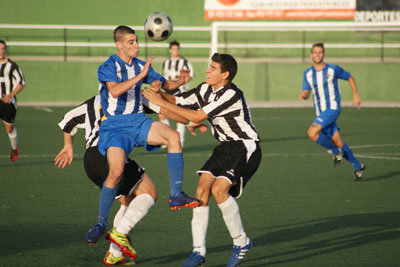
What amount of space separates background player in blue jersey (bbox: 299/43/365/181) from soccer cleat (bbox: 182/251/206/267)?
18.5 feet

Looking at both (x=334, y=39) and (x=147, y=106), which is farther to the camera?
(x=334, y=39)

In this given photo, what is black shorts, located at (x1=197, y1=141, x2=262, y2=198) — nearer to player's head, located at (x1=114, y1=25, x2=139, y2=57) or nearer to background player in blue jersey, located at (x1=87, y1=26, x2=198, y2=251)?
background player in blue jersey, located at (x1=87, y1=26, x2=198, y2=251)

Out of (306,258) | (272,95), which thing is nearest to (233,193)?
(306,258)

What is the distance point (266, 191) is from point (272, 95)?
604 inches

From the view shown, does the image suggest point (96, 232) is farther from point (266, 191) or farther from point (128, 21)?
point (128, 21)

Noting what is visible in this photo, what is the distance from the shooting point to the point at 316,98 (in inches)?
472

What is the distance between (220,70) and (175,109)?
54 centimetres

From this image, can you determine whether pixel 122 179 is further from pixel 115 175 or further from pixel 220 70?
pixel 220 70

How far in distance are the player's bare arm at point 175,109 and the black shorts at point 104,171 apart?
71 cm

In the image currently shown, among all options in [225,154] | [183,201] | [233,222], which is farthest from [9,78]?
[233,222]

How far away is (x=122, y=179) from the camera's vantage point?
6441 mm

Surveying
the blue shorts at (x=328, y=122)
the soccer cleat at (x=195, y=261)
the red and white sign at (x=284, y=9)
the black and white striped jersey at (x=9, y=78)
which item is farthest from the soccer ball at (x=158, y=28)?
the red and white sign at (x=284, y=9)

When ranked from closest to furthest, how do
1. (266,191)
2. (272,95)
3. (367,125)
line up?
(266,191) < (367,125) < (272,95)

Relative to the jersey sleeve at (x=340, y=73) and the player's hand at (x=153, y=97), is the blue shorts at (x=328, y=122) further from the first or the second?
the player's hand at (x=153, y=97)
